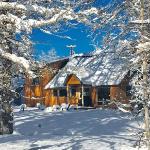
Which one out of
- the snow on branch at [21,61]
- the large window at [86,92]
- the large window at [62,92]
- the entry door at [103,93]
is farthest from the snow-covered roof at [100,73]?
the snow on branch at [21,61]

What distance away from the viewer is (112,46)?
16469 mm

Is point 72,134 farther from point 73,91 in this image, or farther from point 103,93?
point 73,91

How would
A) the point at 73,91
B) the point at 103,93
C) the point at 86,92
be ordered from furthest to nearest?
1. the point at 73,91
2. the point at 86,92
3. the point at 103,93

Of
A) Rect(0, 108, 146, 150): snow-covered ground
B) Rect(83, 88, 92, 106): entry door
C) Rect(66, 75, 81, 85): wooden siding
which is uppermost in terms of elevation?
Rect(66, 75, 81, 85): wooden siding

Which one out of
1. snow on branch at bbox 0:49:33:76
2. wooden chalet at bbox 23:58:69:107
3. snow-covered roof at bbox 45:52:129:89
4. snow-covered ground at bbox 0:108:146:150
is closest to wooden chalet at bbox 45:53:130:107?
snow-covered roof at bbox 45:52:129:89

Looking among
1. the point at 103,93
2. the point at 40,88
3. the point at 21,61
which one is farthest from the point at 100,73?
the point at 21,61

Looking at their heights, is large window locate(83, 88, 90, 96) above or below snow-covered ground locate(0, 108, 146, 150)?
above

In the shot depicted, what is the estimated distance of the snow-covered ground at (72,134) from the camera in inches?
615

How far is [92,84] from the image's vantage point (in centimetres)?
4503

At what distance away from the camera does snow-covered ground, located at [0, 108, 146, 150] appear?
51.3 feet

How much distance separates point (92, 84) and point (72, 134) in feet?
72.6

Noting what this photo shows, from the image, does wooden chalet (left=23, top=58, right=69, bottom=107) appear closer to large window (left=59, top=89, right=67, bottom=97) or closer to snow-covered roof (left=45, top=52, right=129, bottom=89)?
snow-covered roof (left=45, top=52, right=129, bottom=89)

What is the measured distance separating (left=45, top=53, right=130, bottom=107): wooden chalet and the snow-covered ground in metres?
12.3

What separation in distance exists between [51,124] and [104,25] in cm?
1332
